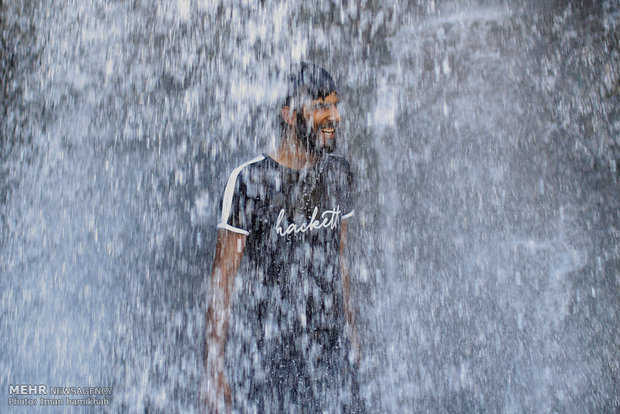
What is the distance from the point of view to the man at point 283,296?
1.61m

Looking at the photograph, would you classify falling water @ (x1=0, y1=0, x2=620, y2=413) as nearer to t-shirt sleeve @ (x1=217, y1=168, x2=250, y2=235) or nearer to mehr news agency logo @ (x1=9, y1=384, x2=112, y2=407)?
mehr news agency logo @ (x1=9, y1=384, x2=112, y2=407)

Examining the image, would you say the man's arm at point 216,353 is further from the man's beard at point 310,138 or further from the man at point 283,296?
the man's beard at point 310,138

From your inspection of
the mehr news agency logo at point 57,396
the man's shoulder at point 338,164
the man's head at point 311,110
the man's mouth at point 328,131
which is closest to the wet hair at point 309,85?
the man's head at point 311,110

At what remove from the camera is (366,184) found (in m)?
2.66

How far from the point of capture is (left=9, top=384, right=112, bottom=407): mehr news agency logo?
101 inches

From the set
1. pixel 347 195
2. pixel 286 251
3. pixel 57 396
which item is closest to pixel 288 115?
pixel 347 195

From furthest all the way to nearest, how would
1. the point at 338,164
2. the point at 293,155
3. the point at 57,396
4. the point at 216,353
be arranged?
the point at 57,396 → the point at 338,164 → the point at 293,155 → the point at 216,353

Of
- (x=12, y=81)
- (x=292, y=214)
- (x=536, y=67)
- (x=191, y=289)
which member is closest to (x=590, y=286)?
(x=536, y=67)

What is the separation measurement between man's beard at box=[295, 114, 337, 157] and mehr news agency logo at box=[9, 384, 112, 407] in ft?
5.56

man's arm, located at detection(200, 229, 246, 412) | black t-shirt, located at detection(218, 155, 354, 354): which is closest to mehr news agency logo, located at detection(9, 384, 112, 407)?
man's arm, located at detection(200, 229, 246, 412)

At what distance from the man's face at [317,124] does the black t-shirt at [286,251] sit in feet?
0.39

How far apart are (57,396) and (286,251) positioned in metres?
1.74

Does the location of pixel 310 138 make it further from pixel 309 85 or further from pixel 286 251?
pixel 286 251

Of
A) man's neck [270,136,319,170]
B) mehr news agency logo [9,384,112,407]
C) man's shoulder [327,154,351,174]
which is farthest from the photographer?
mehr news agency logo [9,384,112,407]
